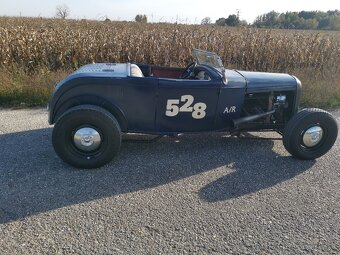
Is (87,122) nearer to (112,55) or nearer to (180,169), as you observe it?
(180,169)

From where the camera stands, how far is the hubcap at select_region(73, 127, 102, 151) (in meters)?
3.72

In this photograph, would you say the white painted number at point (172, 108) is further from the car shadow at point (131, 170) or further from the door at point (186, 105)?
the car shadow at point (131, 170)

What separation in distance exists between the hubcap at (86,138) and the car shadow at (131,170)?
11.4 inches

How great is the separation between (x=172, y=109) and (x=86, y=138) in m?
1.08

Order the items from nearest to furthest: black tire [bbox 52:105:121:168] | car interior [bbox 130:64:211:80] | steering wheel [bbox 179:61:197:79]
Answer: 1. black tire [bbox 52:105:121:168]
2. car interior [bbox 130:64:211:80]
3. steering wheel [bbox 179:61:197:79]

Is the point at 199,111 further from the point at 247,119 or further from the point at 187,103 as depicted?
the point at 247,119

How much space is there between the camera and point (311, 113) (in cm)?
410

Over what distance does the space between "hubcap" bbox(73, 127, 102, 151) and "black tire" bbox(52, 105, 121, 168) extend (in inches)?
0.9

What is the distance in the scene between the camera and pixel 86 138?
12.3 ft

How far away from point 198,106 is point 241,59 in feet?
18.4

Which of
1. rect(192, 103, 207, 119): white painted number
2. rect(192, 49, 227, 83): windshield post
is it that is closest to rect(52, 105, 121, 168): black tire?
rect(192, 103, 207, 119): white painted number

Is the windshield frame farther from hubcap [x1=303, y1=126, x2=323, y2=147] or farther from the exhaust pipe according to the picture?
hubcap [x1=303, y1=126, x2=323, y2=147]

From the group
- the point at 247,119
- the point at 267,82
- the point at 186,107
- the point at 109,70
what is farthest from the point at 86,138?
the point at 267,82

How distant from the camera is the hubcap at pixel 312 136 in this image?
4.13 meters
